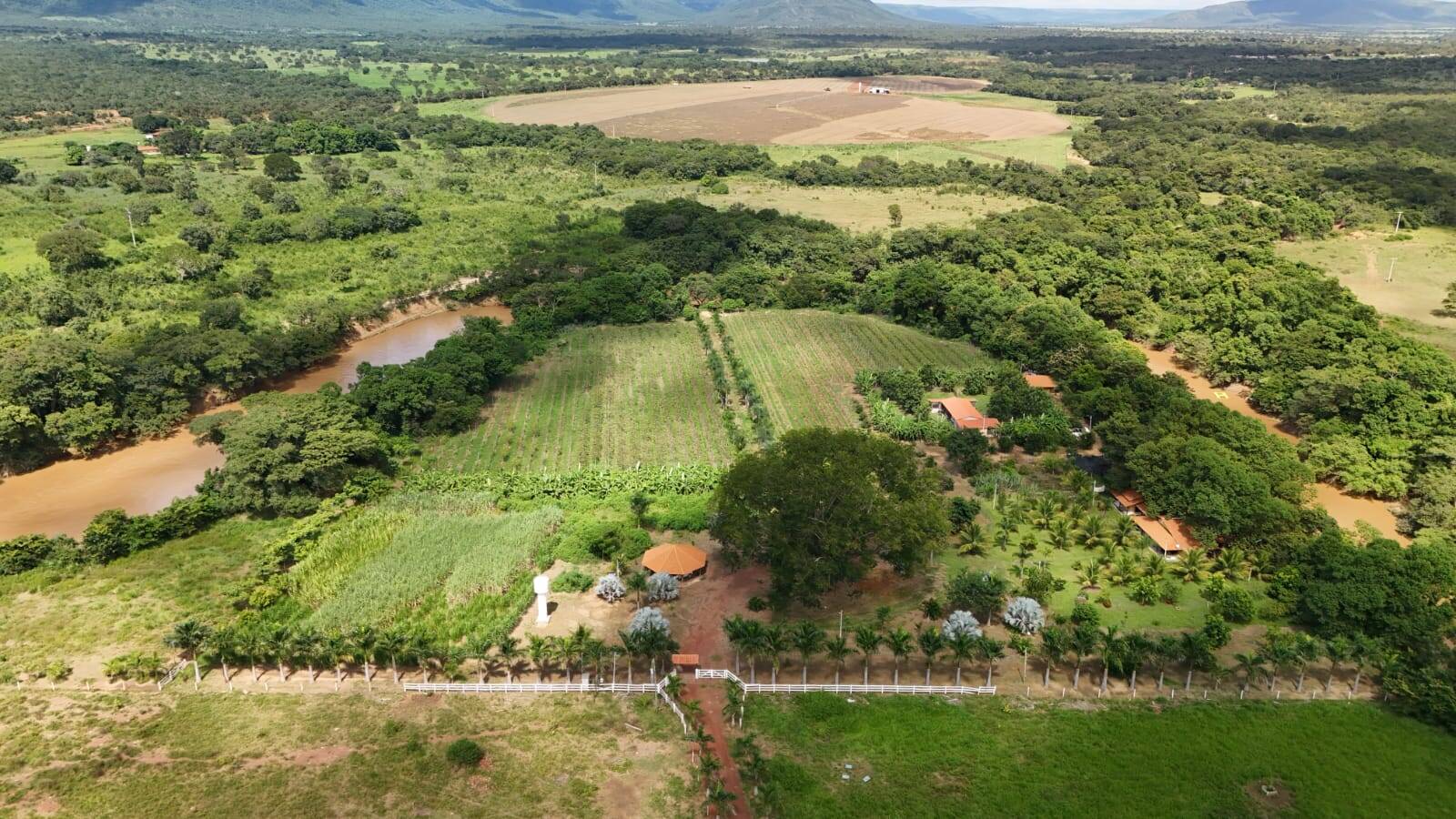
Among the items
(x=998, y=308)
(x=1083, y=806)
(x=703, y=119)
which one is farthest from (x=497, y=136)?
(x=1083, y=806)

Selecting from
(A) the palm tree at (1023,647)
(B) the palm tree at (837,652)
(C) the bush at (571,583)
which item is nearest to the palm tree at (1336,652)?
(A) the palm tree at (1023,647)

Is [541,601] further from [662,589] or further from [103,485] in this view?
[103,485]

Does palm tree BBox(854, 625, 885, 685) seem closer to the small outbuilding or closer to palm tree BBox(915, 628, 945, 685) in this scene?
palm tree BBox(915, 628, 945, 685)

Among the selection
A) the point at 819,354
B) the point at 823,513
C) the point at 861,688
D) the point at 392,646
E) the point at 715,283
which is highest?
the point at 715,283

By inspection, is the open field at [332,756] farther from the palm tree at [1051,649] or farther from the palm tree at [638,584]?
the palm tree at [1051,649]

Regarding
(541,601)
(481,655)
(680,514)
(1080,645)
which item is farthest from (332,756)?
(1080,645)

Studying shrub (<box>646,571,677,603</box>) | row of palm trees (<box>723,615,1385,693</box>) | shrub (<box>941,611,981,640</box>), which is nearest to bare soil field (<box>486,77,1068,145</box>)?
shrub (<box>646,571,677,603</box>)

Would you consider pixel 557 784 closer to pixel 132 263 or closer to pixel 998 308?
pixel 998 308
